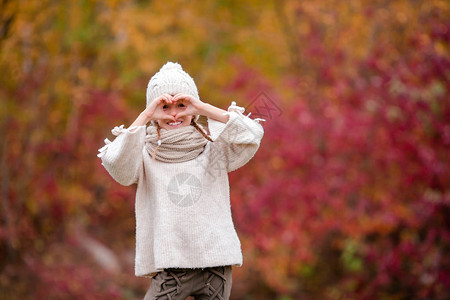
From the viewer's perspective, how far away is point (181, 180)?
105 inches

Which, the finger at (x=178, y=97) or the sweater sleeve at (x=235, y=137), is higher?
the finger at (x=178, y=97)

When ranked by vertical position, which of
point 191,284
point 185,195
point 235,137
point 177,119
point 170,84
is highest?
point 170,84

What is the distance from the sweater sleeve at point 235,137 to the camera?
265 cm

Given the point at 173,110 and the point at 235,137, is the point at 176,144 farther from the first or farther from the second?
the point at 235,137

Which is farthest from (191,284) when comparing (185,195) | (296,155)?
(296,155)

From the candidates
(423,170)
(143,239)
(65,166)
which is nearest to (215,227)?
(143,239)

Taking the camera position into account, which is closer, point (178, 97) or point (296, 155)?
point (178, 97)

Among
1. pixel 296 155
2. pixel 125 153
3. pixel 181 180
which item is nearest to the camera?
pixel 125 153

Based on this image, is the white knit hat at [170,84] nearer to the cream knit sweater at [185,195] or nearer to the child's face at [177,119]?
the child's face at [177,119]

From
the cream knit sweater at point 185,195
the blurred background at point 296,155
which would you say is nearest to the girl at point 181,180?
the cream knit sweater at point 185,195

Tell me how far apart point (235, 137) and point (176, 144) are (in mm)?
262

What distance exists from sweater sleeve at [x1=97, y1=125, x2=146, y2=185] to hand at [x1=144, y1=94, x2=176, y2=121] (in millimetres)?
74

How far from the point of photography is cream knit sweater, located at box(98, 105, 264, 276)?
2.59 metres

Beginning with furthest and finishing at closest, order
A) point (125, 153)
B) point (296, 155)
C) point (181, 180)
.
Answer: point (296, 155) → point (181, 180) → point (125, 153)
